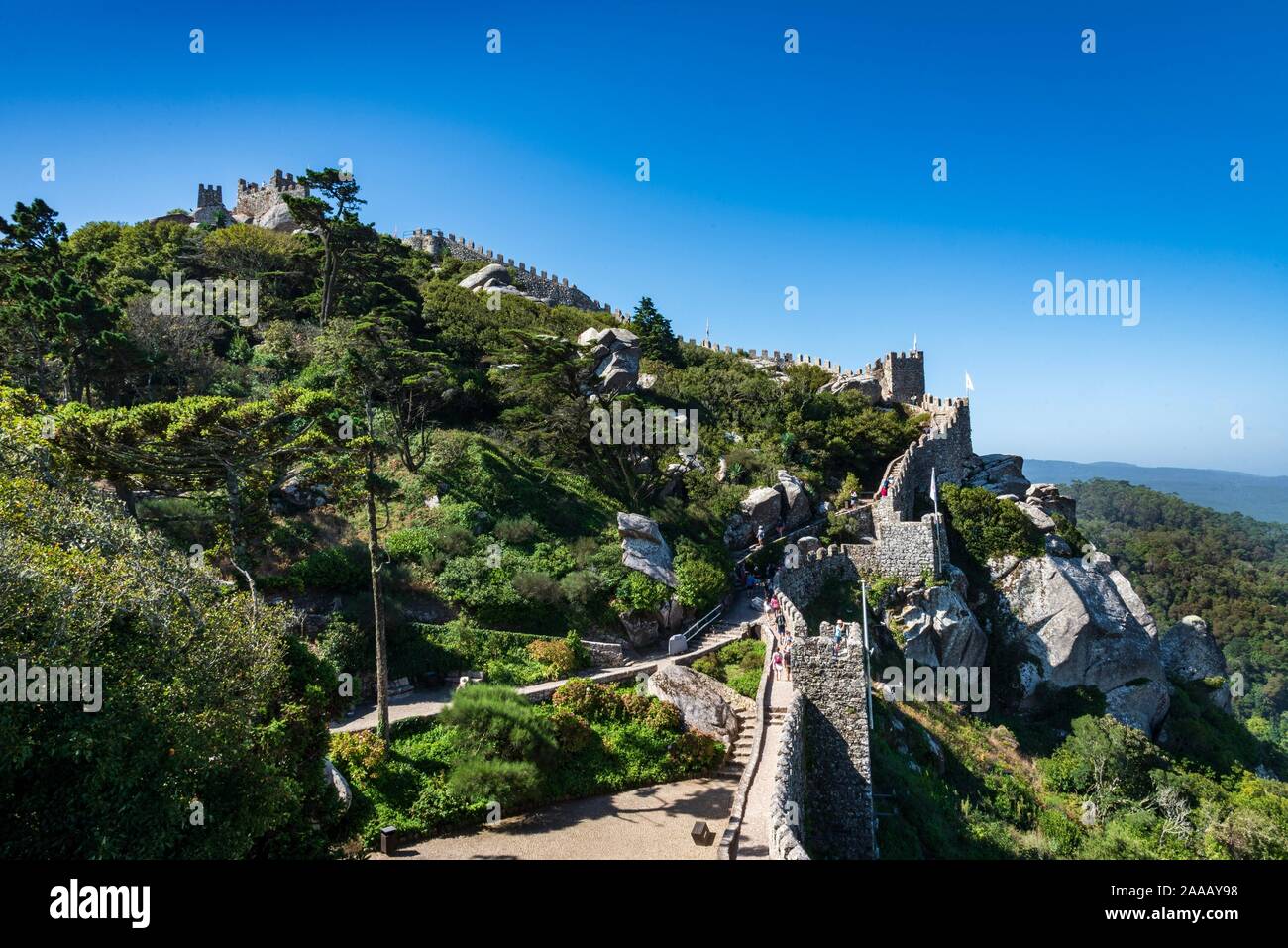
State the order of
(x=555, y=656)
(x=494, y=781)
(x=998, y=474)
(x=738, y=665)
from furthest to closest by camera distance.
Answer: (x=998, y=474)
(x=738, y=665)
(x=555, y=656)
(x=494, y=781)

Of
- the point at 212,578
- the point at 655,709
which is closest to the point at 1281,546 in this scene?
the point at 655,709

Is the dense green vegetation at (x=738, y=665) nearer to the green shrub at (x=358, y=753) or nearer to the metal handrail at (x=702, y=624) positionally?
the metal handrail at (x=702, y=624)

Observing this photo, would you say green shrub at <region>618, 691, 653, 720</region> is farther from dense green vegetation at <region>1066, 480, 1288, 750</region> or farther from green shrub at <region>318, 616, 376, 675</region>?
dense green vegetation at <region>1066, 480, 1288, 750</region>

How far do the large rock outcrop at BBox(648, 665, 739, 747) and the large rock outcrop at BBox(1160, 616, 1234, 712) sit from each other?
26.7m

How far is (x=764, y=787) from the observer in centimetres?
1302

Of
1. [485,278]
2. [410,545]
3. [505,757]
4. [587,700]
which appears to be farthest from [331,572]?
[485,278]

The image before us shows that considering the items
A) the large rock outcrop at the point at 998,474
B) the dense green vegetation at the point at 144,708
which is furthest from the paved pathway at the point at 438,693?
the large rock outcrop at the point at 998,474

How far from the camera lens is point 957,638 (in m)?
26.7

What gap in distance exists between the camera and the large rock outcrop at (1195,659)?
3241 cm

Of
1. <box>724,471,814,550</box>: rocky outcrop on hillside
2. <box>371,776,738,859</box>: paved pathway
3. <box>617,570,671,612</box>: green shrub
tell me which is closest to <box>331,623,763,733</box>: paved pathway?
<box>617,570,671,612</box>: green shrub

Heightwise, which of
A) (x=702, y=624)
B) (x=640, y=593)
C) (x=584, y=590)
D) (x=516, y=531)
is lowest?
(x=702, y=624)

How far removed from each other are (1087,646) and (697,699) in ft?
62.7

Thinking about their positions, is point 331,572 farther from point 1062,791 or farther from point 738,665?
point 1062,791

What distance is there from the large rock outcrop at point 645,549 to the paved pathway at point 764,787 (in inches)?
257
